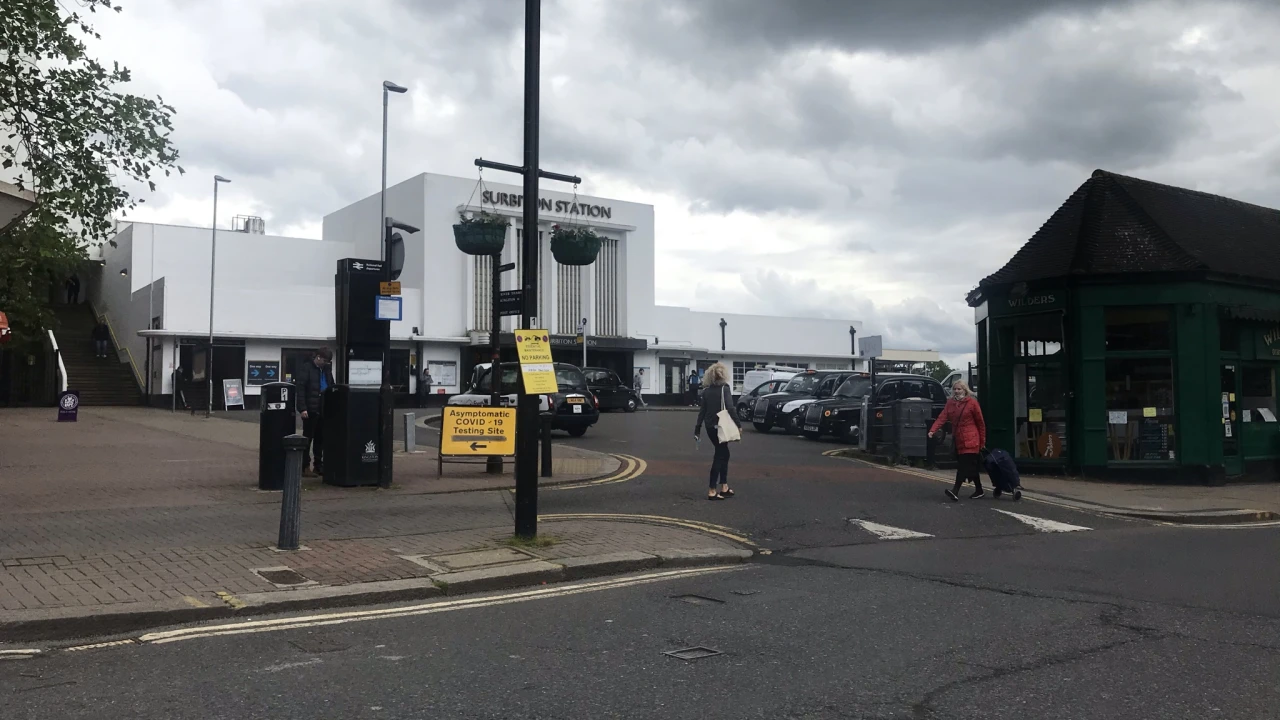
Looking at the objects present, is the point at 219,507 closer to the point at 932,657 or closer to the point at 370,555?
the point at 370,555

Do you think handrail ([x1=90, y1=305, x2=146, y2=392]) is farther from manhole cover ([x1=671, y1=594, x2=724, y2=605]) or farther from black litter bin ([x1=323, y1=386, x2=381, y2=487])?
manhole cover ([x1=671, y1=594, x2=724, y2=605])

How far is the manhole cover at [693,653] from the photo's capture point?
5598 mm

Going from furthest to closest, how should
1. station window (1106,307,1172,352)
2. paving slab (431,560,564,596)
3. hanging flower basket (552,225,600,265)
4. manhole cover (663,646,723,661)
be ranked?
station window (1106,307,1172,352) → hanging flower basket (552,225,600,265) → paving slab (431,560,564,596) → manhole cover (663,646,723,661)

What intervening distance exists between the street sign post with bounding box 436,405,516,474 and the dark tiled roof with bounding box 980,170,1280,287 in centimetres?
872

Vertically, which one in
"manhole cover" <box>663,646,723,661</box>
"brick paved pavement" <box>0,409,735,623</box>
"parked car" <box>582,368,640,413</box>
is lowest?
"manhole cover" <box>663,646,723,661</box>

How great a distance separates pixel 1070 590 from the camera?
765cm

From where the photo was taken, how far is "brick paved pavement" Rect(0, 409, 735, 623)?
7.23 metres

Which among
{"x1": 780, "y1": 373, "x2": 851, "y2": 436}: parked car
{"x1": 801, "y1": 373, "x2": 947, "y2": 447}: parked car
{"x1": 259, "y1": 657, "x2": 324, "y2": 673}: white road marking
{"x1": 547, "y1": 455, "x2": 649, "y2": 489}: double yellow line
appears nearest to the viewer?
{"x1": 259, "y1": 657, "x2": 324, "y2": 673}: white road marking

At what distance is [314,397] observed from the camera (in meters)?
13.8

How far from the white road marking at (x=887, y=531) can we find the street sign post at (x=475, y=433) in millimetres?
5509

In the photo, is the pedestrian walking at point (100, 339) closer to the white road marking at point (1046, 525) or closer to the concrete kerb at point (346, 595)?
the concrete kerb at point (346, 595)

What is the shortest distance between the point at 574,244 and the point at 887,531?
5.23 metres

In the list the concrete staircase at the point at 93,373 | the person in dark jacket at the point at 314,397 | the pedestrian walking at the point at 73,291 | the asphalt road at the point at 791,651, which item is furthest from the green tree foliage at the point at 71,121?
the pedestrian walking at the point at 73,291

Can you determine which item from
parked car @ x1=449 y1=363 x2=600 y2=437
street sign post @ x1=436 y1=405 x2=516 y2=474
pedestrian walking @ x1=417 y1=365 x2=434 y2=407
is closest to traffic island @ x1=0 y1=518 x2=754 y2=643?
street sign post @ x1=436 y1=405 x2=516 y2=474
